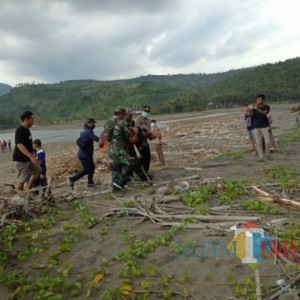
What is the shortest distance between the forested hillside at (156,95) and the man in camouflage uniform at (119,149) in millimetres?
92551

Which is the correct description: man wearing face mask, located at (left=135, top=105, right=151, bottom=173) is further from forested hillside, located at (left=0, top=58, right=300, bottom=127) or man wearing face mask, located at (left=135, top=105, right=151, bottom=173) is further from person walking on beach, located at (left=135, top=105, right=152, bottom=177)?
forested hillside, located at (left=0, top=58, right=300, bottom=127)

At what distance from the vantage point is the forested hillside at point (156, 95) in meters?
101

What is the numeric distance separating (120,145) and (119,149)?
0.09m

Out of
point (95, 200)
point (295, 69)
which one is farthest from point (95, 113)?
point (95, 200)

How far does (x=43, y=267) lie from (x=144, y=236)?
1.40 metres

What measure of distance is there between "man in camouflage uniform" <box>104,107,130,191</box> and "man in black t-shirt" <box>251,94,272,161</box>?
4.63 meters

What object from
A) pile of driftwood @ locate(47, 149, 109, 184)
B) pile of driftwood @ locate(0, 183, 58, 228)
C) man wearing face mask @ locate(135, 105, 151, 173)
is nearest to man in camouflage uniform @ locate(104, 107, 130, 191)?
man wearing face mask @ locate(135, 105, 151, 173)

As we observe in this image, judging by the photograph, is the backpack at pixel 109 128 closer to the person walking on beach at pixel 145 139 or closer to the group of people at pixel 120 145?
the group of people at pixel 120 145

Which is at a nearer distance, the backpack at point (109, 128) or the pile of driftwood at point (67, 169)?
the backpack at point (109, 128)

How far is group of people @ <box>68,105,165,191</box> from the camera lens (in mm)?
7664

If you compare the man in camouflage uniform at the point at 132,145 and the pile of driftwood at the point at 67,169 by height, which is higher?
the man in camouflage uniform at the point at 132,145

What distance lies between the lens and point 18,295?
3752 mm

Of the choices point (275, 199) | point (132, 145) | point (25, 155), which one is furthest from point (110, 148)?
point (275, 199)

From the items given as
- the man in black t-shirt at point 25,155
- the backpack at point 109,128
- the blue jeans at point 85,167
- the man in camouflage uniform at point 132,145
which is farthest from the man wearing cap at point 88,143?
the man in black t-shirt at point 25,155
